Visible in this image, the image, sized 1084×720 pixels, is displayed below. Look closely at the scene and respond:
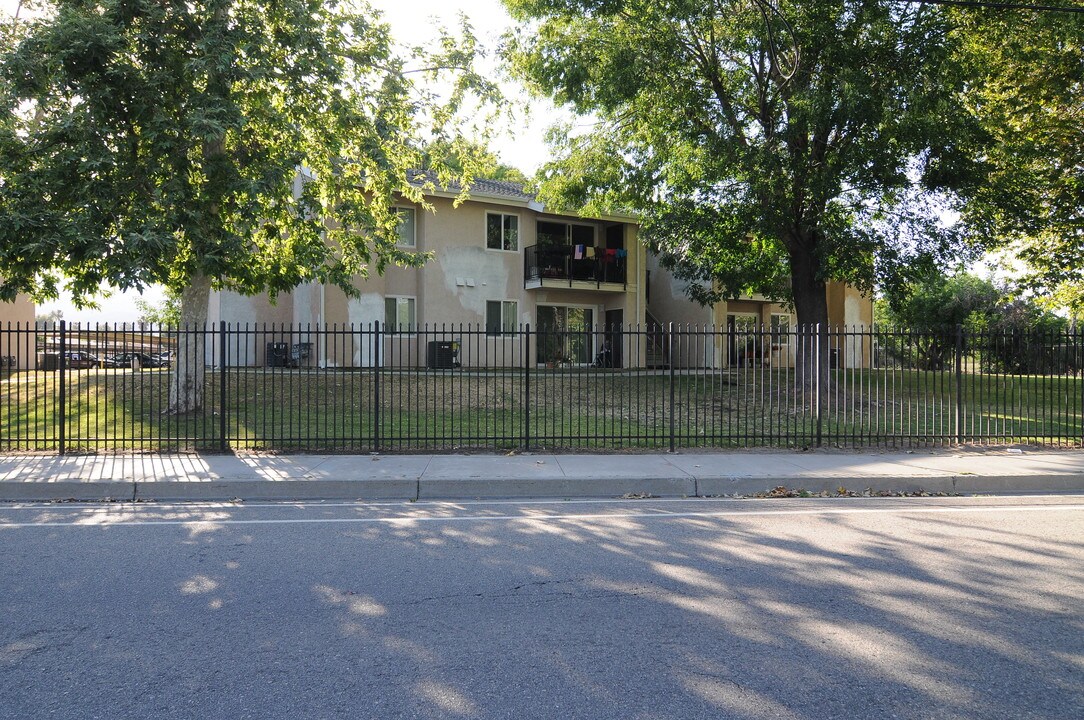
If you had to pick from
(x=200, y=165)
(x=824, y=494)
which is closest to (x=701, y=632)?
(x=824, y=494)

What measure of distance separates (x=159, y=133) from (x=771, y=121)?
12.6 metres

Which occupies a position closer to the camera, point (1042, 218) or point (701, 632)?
point (701, 632)

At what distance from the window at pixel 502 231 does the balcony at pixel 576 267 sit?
0.61 metres

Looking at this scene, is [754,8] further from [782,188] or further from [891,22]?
[782,188]

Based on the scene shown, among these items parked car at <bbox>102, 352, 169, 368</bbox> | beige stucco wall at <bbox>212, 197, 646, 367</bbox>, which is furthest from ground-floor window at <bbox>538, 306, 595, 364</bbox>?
parked car at <bbox>102, 352, 169, 368</bbox>

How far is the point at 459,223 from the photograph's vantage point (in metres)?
24.1

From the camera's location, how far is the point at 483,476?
360 inches

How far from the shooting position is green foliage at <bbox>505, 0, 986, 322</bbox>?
14695 mm

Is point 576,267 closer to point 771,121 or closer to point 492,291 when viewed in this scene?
point 492,291

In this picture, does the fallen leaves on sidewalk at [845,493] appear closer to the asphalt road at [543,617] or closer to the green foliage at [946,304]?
the asphalt road at [543,617]

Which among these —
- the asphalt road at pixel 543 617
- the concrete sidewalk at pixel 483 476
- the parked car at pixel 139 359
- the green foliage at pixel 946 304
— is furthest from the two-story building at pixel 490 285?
the green foliage at pixel 946 304

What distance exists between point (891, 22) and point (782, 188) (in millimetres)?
3883

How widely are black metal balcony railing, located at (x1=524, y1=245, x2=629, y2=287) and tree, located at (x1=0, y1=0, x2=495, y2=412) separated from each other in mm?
11187

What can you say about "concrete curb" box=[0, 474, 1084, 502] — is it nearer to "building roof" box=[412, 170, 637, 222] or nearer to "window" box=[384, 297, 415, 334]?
"window" box=[384, 297, 415, 334]
